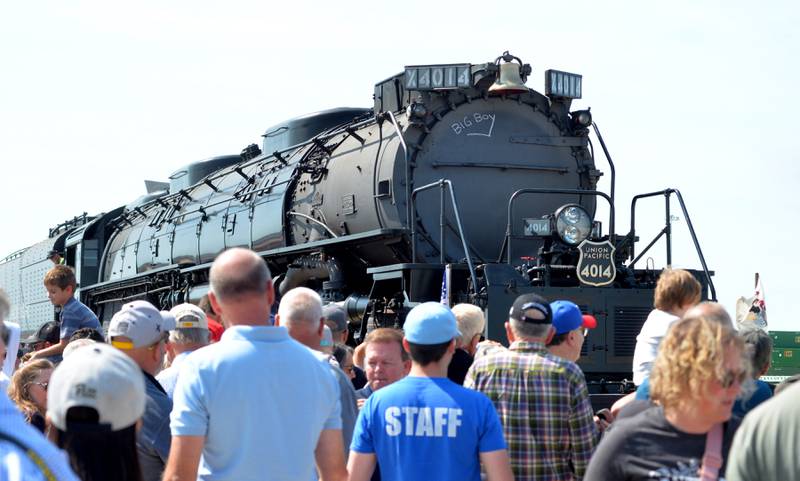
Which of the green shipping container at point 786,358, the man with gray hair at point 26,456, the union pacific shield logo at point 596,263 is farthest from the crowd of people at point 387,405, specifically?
the green shipping container at point 786,358

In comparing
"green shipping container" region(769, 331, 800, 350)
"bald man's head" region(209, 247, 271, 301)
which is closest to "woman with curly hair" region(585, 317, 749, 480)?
"bald man's head" region(209, 247, 271, 301)

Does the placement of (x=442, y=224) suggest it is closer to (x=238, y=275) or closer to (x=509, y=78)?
(x=509, y=78)

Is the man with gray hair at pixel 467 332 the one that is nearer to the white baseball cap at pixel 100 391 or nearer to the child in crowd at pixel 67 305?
the child in crowd at pixel 67 305

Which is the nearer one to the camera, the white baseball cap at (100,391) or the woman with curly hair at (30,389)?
the white baseball cap at (100,391)

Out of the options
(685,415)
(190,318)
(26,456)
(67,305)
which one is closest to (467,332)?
(190,318)

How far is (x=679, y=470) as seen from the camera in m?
3.14

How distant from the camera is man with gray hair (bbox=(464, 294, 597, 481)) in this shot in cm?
470

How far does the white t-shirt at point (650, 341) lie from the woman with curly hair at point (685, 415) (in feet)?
7.61

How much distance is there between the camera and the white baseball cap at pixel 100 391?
103 inches

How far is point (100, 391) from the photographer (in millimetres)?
2615

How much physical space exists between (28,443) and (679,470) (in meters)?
1.94

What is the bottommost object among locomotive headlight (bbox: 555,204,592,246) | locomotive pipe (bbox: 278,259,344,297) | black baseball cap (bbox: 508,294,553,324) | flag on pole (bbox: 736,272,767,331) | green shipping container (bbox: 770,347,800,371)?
green shipping container (bbox: 770,347,800,371)

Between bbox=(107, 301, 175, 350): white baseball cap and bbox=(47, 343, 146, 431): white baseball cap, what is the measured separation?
2020 millimetres

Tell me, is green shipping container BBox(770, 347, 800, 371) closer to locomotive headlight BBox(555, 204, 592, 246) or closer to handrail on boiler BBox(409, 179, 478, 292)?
locomotive headlight BBox(555, 204, 592, 246)
